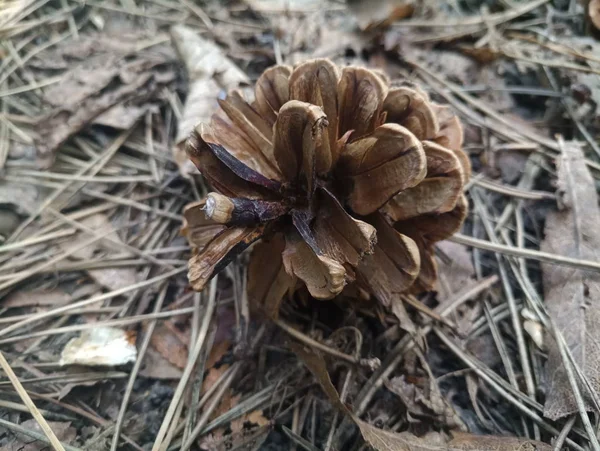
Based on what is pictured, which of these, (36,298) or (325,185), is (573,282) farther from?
(36,298)

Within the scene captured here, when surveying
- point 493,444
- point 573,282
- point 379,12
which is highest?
point 379,12

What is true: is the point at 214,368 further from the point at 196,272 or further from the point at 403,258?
the point at 403,258

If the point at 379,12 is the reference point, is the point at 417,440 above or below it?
below

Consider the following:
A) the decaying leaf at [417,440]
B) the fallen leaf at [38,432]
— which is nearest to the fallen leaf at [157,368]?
the fallen leaf at [38,432]

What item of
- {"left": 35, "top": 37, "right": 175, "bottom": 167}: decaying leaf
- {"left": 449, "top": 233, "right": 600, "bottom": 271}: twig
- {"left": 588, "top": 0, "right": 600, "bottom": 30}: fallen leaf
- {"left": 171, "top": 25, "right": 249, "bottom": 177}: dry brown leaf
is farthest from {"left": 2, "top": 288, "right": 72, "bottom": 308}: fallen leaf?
{"left": 588, "top": 0, "right": 600, "bottom": 30}: fallen leaf

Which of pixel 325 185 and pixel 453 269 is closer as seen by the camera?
pixel 325 185

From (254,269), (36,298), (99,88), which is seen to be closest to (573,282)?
(254,269)

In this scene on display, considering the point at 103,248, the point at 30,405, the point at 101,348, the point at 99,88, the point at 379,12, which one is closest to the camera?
the point at 30,405

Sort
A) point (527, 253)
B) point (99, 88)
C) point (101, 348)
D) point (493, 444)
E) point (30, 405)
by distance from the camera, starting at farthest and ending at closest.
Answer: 1. point (99, 88)
2. point (527, 253)
3. point (101, 348)
4. point (30, 405)
5. point (493, 444)
